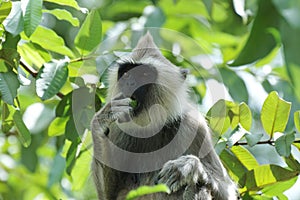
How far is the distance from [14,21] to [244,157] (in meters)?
1.56

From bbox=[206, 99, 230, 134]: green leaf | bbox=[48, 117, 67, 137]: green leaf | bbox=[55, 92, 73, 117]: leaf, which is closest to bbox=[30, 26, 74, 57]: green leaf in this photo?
bbox=[55, 92, 73, 117]: leaf

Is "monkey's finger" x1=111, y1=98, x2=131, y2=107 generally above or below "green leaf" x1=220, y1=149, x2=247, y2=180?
above

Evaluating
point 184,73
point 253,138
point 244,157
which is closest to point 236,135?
point 253,138

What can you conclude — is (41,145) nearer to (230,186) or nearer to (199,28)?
(199,28)

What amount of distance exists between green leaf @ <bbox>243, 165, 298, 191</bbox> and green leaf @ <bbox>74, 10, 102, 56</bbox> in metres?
1.22

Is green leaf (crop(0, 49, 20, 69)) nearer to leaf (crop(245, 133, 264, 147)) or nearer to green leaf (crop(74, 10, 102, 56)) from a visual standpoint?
green leaf (crop(74, 10, 102, 56))

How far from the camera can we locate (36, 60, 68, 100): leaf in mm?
4328

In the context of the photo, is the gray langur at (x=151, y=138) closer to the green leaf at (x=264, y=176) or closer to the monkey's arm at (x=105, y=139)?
the monkey's arm at (x=105, y=139)

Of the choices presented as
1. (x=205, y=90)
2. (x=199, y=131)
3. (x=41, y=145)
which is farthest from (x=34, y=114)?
(x=199, y=131)

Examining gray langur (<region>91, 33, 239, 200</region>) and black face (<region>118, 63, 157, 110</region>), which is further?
black face (<region>118, 63, 157, 110</region>)

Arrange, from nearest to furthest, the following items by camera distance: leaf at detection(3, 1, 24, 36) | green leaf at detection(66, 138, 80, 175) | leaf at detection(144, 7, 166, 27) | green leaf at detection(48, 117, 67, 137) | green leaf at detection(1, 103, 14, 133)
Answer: leaf at detection(3, 1, 24, 36)
green leaf at detection(1, 103, 14, 133)
green leaf at detection(66, 138, 80, 175)
green leaf at detection(48, 117, 67, 137)
leaf at detection(144, 7, 166, 27)

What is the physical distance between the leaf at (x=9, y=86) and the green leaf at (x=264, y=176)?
1.41 m

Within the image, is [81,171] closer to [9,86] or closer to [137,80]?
[137,80]

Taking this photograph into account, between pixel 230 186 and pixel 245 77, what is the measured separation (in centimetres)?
145
